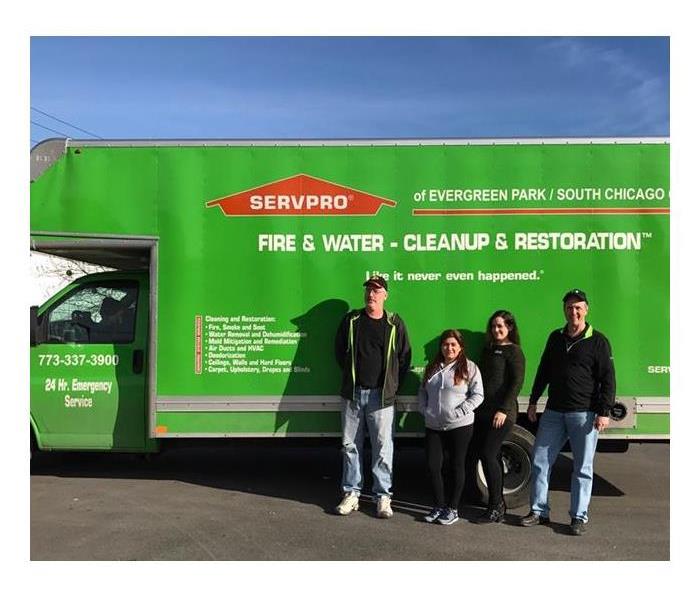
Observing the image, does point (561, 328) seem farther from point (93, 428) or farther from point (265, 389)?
point (93, 428)

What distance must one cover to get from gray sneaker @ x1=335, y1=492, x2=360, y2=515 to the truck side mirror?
10.6 feet

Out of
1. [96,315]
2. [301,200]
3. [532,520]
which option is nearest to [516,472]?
[532,520]

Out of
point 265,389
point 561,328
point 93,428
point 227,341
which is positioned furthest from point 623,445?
point 93,428

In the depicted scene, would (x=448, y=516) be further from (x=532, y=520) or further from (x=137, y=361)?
(x=137, y=361)

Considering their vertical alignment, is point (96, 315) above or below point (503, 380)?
above

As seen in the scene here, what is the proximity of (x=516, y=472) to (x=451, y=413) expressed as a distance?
3.67ft

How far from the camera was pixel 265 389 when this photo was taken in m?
5.46

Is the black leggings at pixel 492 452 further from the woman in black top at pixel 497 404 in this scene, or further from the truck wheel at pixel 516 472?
the truck wheel at pixel 516 472

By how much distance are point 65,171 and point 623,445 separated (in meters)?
5.80

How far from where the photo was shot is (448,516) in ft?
16.3

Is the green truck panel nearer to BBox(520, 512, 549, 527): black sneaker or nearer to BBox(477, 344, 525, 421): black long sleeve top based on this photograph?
BBox(477, 344, 525, 421): black long sleeve top

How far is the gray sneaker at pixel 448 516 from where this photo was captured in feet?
16.3

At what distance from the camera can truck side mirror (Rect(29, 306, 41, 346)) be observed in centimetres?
552

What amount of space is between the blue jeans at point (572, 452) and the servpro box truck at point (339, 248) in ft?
1.41
